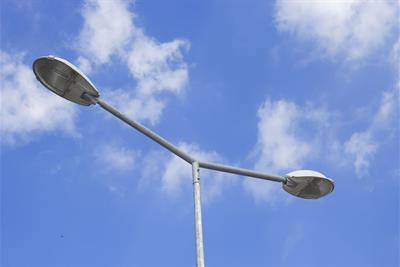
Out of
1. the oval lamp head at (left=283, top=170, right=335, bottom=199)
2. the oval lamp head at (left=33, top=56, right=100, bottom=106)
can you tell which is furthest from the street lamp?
the oval lamp head at (left=283, top=170, right=335, bottom=199)

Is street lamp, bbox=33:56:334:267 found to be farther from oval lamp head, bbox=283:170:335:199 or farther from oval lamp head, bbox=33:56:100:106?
oval lamp head, bbox=283:170:335:199

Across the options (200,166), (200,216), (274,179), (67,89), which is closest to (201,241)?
(200,216)

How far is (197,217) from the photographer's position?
10.3 metres

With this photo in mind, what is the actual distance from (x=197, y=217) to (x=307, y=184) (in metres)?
2.44

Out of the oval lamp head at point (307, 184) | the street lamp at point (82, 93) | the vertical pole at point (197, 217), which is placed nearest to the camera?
the vertical pole at point (197, 217)

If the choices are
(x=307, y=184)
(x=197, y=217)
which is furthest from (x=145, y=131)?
(x=307, y=184)

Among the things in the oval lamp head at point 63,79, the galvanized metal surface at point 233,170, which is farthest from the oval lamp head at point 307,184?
the oval lamp head at point 63,79

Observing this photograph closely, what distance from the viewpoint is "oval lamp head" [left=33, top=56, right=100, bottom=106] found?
1062 cm

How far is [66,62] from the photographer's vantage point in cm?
1056

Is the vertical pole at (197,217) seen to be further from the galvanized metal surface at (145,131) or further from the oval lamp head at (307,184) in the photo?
the oval lamp head at (307,184)

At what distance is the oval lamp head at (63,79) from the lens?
10.6 meters

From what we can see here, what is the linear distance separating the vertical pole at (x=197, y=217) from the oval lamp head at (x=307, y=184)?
70.6 inches

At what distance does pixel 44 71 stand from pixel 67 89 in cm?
43

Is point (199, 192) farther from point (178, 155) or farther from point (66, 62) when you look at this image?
point (66, 62)
